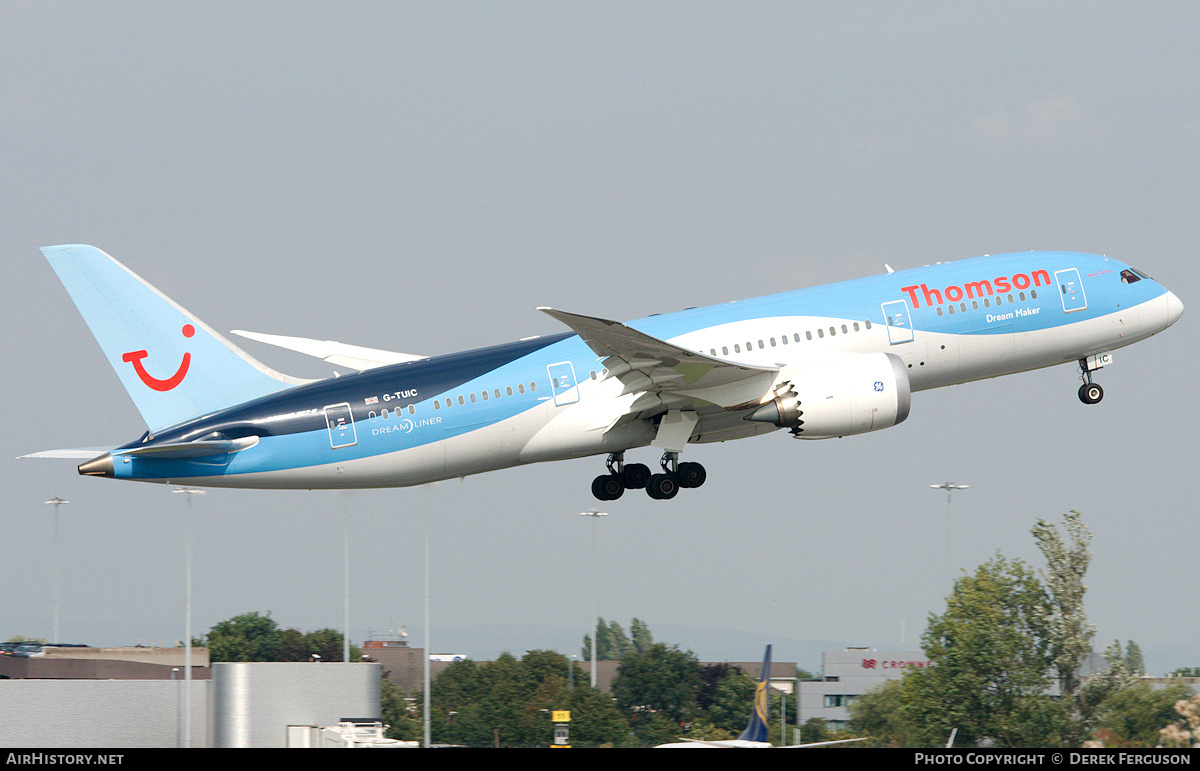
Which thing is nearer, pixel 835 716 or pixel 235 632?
pixel 835 716

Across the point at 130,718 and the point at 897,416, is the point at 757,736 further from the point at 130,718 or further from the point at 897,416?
the point at 130,718

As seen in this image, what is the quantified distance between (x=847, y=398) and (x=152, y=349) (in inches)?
767

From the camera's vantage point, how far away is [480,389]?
34.7 metres

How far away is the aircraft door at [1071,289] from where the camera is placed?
38.2m

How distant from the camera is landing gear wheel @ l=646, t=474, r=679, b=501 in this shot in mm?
37969

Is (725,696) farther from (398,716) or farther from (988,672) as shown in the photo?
(988,672)

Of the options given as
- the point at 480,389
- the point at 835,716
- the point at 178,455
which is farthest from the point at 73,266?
the point at 835,716

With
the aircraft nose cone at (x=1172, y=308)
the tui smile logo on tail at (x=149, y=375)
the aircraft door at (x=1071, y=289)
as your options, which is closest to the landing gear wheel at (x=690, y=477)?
the aircraft door at (x=1071, y=289)

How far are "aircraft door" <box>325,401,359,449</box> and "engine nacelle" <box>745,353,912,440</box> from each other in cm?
1185

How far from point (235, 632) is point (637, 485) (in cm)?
12107

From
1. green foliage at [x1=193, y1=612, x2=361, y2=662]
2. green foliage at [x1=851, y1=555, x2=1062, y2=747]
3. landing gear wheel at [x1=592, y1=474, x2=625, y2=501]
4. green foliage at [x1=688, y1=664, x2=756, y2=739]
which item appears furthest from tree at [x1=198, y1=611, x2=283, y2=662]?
landing gear wheel at [x1=592, y1=474, x2=625, y2=501]

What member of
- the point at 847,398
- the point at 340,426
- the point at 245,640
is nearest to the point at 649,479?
the point at 847,398

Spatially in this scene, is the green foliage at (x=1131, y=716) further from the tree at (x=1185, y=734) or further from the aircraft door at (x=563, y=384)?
the aircraft door at (x=563, y=384)

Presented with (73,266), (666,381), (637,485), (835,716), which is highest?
(73,266)
